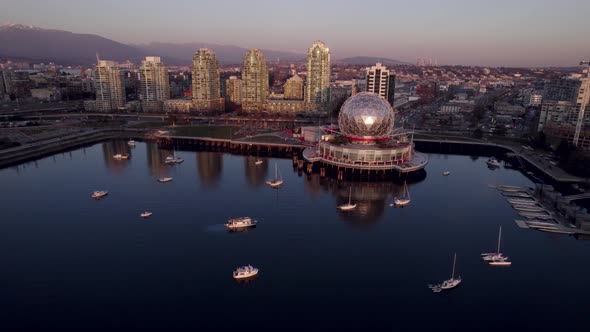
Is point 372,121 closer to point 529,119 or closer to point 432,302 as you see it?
point 432,302

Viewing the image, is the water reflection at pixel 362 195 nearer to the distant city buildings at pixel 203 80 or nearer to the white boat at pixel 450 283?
the white boat at pixel 450 283

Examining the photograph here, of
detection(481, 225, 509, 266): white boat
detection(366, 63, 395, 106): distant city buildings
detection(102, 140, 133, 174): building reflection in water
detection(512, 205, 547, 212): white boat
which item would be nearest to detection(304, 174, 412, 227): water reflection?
detection(481, 225, 509, 266): white boat

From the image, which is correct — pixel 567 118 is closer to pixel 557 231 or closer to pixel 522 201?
pixel 522 201

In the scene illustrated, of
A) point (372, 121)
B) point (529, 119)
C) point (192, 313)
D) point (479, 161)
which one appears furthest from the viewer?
point (529, 119)

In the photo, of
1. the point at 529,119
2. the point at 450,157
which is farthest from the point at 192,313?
the point at 529,119

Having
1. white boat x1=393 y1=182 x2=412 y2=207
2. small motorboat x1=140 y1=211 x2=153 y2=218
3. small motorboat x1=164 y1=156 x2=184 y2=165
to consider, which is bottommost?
small motorboat x1=140 y1=211 x2=153 y2=218

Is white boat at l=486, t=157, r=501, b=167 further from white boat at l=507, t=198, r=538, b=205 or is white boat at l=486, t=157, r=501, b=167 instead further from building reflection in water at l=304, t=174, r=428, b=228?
building reflection in water at l=304, t=174, r=428, b=228
